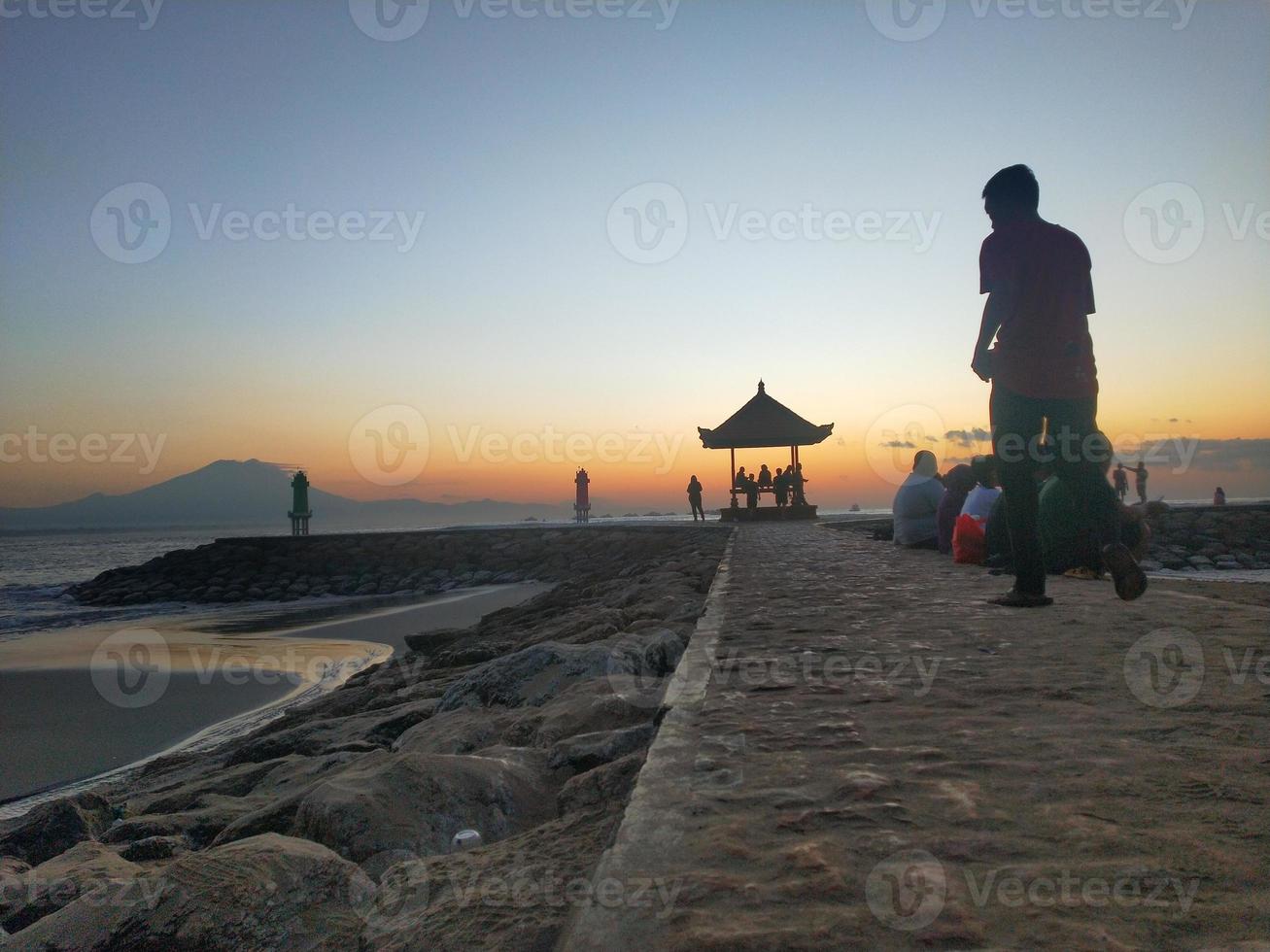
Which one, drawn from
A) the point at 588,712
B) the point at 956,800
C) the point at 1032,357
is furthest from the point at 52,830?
the point at 1032,357

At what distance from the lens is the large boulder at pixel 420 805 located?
2066mm

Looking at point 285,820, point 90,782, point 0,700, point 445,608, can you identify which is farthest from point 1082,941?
point 445,608

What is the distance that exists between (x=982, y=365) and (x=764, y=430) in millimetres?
19322

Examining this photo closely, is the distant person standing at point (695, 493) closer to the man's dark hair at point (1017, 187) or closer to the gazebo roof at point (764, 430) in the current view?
the gazebo roof at point (764, 430)

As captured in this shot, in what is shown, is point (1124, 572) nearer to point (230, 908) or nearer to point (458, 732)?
point (458, 732)

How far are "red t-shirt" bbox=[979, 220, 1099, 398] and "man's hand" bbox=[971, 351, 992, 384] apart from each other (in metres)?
0.03

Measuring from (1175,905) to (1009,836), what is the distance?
27 cm

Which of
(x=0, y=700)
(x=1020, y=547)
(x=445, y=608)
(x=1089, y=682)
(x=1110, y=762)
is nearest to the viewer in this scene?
(x=1110, y=762)

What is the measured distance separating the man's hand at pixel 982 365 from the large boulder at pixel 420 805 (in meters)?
3.02

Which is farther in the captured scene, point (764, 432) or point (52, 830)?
point (764, 432)

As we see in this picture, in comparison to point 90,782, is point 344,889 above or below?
above

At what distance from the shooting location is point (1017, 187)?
13.4 feet

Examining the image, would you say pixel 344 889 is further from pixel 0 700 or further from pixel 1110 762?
pixel 0 700

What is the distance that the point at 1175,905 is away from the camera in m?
1.14
